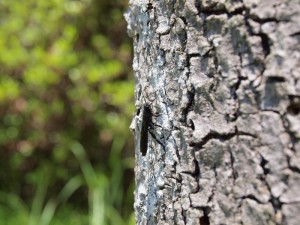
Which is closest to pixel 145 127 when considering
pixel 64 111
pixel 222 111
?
pixel 222 111

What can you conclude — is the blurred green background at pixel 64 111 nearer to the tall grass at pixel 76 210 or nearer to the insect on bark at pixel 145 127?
the tall grass at pixel 76 210

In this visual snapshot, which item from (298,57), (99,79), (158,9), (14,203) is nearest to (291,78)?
(298,57)

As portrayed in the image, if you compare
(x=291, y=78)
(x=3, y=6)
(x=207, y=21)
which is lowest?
(x=291, y=78)

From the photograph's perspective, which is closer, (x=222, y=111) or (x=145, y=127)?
(x=222, y=111)

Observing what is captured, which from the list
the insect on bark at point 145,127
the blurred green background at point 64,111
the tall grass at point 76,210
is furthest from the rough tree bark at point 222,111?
the blurred green background at point 64,111

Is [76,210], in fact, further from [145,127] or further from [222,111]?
[222,111]

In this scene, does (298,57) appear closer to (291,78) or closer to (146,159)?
(291,78)

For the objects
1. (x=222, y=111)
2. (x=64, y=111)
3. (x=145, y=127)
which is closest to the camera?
(x=222, y=111)
